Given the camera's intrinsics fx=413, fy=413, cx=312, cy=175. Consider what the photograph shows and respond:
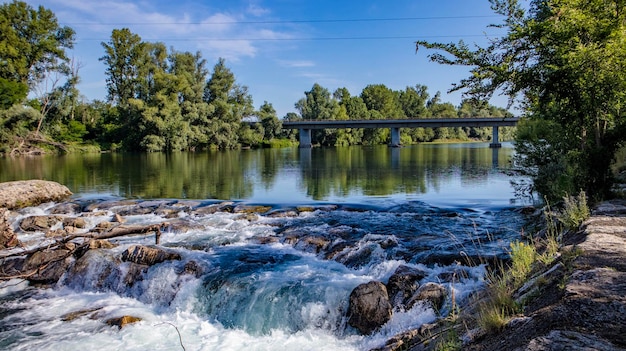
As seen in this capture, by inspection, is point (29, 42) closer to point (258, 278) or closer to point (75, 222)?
point (75, 222)

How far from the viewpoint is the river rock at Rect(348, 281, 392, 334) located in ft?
26.6

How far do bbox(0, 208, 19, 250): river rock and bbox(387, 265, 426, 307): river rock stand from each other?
12.4 metres

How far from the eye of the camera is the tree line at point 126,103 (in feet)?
211

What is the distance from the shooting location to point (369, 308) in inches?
324

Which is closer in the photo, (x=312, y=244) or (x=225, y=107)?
(x=312, y=244)

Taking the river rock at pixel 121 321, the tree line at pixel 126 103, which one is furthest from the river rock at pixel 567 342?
the tree line at pixel 126 103

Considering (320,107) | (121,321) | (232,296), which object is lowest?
(121,321)

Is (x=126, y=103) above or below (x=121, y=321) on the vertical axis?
above

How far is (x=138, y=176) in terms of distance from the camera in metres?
34.1

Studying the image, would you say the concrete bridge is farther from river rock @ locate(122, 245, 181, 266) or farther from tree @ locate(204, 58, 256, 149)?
river rock @ locate(122, 245, 181, 266)

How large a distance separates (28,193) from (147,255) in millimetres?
13701

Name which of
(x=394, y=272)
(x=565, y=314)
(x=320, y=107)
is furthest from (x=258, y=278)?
(x=320, y=107)

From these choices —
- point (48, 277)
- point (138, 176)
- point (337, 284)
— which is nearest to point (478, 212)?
point (337, 284)

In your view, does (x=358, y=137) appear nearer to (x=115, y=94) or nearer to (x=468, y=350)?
(x=115, y=94)
